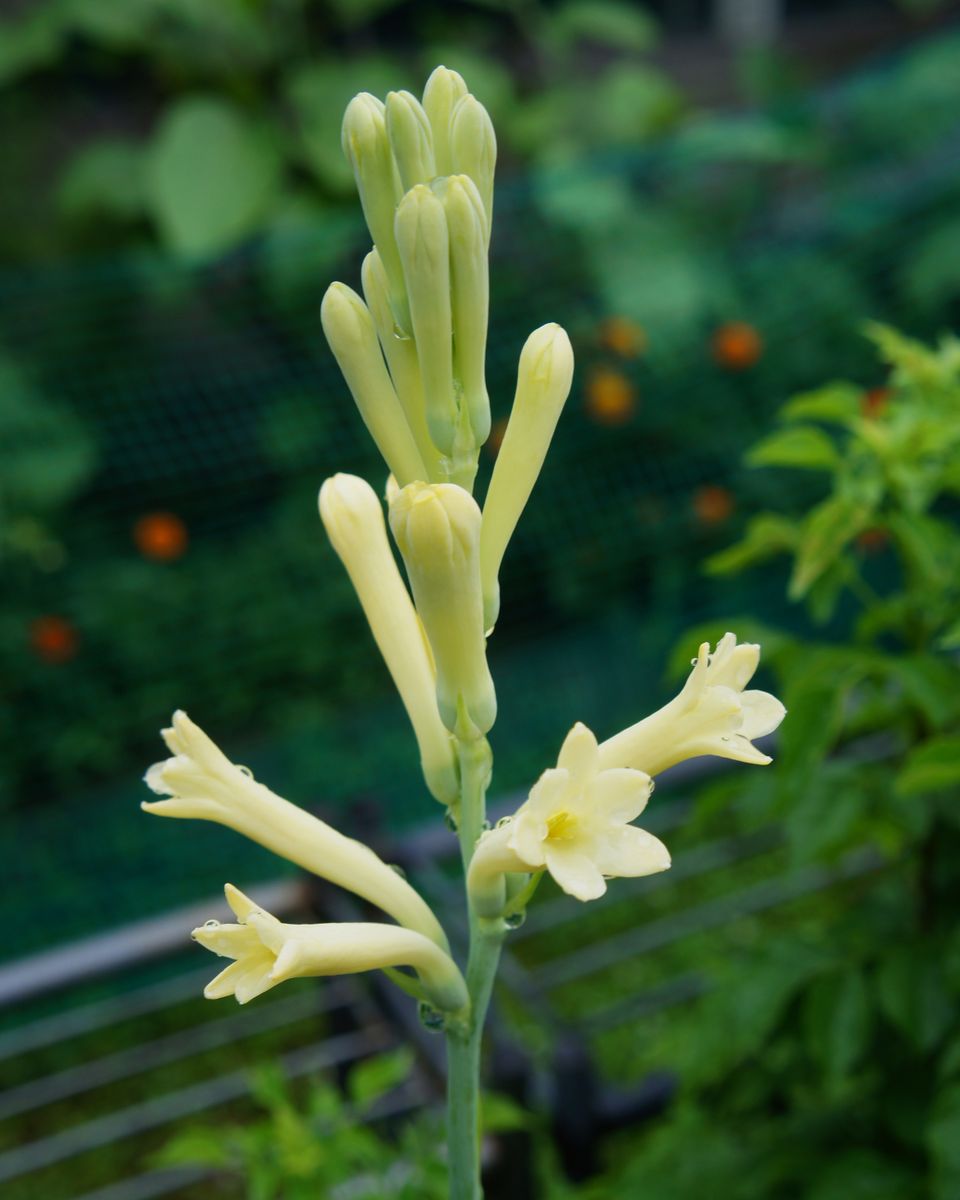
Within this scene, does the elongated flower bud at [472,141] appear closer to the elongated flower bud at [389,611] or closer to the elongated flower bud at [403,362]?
the elongated flower bud at [403,362]

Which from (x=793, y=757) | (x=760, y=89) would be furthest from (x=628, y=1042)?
(x=760, y=89)

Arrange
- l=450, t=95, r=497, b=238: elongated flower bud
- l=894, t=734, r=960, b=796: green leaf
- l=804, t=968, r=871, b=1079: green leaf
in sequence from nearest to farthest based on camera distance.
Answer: l=450, t=95, r=497, b=238: elongated flower bud < l=894, t=734, r=960, b=796: green leaf < l=804, t=968, r=871, b=1079: green leaf

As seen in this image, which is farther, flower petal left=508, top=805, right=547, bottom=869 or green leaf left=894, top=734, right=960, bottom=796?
green leaf left=894, top=734, right=960, bottom=796

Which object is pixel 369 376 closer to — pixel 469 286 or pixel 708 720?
pixel 469 286

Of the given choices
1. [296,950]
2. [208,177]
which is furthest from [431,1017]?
[208,177]

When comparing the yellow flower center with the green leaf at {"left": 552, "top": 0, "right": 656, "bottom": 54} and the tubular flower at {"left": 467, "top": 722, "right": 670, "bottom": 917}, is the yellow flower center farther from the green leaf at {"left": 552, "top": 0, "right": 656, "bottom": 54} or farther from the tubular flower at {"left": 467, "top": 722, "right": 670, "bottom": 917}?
the green leaf at {"left": 552, "top": 0, "right": 656, "bottom": 54}

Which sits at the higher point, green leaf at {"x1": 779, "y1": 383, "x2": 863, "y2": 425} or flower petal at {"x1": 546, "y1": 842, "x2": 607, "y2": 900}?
green leaf at {"x1": 779, "y1": 383, "x2": 863, "y2": 425}

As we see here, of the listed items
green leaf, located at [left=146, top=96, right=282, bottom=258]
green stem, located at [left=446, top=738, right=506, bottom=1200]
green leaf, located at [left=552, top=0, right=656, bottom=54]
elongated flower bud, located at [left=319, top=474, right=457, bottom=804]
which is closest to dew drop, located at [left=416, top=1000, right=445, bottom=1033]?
green stem, located at [left=446, top=738, right=506, bottom=1200]

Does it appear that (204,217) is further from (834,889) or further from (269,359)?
(834,889)
